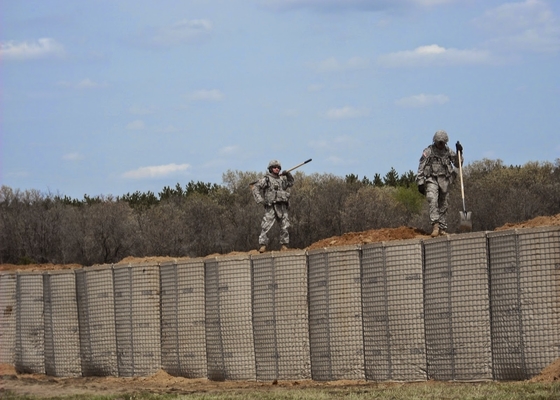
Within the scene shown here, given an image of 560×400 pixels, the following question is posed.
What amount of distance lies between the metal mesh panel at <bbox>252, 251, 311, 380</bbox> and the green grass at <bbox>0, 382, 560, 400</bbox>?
124cm

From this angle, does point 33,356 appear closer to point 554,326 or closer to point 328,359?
point 328,359

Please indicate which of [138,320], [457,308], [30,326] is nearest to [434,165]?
[457,308]

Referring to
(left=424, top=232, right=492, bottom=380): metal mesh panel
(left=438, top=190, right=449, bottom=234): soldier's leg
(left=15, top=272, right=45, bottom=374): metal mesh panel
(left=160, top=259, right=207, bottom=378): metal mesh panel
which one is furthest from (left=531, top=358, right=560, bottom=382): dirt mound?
(left=15, top=272, right=45, bottom=374): metal mesh panel

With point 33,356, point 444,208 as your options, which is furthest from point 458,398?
point 33,356

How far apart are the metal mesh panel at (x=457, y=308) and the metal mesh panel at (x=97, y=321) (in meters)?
7.98

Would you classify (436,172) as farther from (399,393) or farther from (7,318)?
(7,318)

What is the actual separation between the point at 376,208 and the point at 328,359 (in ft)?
98.1

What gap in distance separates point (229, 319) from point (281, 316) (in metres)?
1.31

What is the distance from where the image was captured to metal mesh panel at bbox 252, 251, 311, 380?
61.3 feet

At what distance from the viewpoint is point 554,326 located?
48.6 feet

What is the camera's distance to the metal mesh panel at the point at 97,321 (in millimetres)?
22172

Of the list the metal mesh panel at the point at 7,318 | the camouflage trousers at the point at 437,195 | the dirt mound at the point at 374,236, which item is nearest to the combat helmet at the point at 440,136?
the camouflage trousers at the point at 437,195

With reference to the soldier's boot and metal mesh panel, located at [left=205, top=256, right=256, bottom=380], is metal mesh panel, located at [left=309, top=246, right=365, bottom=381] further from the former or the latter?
the soldier's boot

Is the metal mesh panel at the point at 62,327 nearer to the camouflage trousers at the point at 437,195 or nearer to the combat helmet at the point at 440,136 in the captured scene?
the camouflage trousers at the point at 437,195
